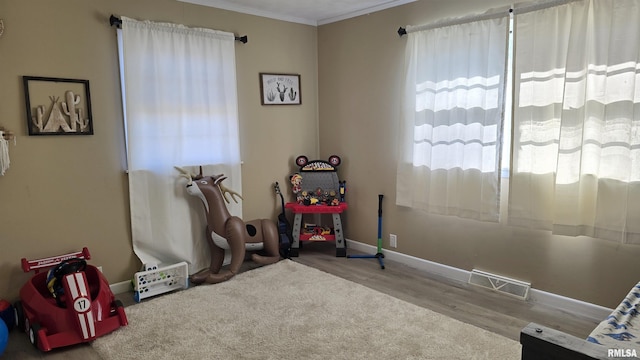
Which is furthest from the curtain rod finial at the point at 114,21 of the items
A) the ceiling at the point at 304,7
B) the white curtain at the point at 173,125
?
the ceiling at the point at 304,7

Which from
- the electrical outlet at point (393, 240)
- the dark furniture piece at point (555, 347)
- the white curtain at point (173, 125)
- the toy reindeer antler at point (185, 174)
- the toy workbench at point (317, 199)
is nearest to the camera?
the dark furniture piece at point (555, 347)

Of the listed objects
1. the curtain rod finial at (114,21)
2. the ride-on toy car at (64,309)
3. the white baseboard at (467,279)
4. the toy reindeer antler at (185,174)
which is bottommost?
the white baseboard at (467,279)

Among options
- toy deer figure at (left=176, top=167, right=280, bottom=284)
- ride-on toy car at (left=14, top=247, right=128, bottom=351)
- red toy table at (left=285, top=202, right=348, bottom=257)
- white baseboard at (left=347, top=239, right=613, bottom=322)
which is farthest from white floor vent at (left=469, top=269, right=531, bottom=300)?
ride-on toy car at (left=14, top=247, right=128, bottom=351)

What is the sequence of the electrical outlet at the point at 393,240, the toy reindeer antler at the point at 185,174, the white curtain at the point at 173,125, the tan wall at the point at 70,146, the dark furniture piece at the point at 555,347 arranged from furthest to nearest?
1. the electrical outlet at the point at 393,240
2. the toy reindeer antler at the point at 185,174
3. the white curtain at the point at 173,125
4. the tan wall at the point at 70,146
5. the dark furniture piece at the point at 555,347

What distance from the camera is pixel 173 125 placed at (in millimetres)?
3508

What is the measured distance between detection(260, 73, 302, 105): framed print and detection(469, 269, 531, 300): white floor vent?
2477mm

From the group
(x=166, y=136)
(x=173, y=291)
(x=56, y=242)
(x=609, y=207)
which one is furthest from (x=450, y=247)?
(x=56, y=242)

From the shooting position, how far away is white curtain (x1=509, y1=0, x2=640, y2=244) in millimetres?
2531

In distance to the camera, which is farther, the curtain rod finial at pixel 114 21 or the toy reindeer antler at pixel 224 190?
the toy reindeer antler at pixel 224 190

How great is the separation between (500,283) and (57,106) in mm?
3627

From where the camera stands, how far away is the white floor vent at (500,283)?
124 inches

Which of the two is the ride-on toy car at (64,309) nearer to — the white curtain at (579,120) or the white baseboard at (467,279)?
the white baseboard at (467,279)

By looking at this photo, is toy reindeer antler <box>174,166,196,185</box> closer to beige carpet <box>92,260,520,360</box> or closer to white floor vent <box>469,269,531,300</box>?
beige carpet <box>92,260,520,360</box>

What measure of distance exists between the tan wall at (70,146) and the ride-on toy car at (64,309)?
32cm
